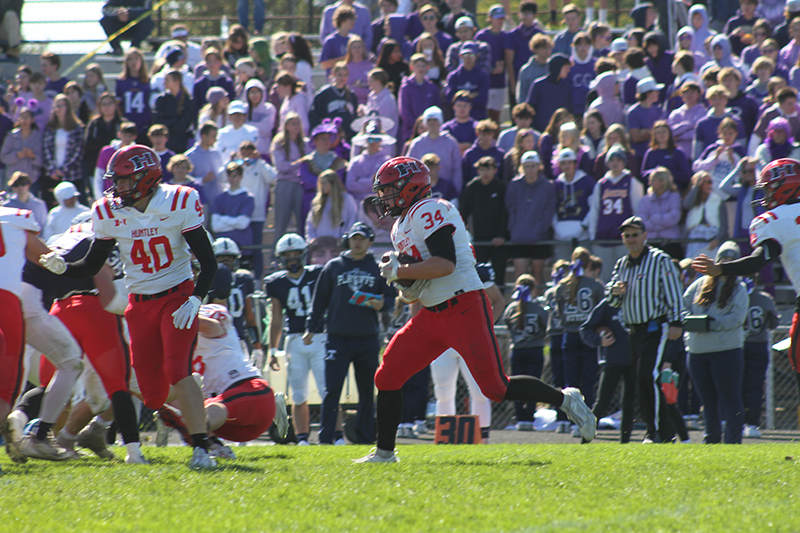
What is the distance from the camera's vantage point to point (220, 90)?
12.4m

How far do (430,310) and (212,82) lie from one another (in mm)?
8645

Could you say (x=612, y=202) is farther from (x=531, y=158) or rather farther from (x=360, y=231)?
(x=360, y=231)

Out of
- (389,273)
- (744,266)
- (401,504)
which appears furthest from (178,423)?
(744,266)

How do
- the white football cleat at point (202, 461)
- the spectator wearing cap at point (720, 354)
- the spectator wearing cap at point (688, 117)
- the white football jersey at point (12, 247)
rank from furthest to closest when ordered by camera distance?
the spectator wearing cap at point (688, 117) → the spectator wearing cap at point (720, 354) → the white football jersey at point (12, 247) → the white football cleat at point (202, 461)

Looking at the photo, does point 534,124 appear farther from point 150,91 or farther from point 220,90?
point 150,91

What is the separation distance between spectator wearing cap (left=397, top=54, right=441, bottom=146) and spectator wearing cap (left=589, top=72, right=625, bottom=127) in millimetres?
2100

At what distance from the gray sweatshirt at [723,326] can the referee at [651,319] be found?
487 mm

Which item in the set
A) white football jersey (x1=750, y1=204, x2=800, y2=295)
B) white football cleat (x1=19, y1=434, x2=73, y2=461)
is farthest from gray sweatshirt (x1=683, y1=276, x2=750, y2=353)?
white football cleat (x1=19, y1=434, x2=73, y2=461)

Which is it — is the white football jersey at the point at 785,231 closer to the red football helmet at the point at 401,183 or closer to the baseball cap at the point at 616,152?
the red football helmet at the point at 401,183

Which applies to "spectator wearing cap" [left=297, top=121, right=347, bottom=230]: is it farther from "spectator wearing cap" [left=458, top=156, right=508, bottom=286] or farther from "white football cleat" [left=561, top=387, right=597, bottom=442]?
"white football cleat" [left=561, top=387, right=597, bottom=442]

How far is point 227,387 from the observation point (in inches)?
247

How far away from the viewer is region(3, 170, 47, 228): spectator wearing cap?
11289mm

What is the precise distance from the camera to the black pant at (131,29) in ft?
50.6

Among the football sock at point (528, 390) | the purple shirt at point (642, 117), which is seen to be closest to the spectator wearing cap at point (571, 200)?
the purple shirt at point (642, 117)
